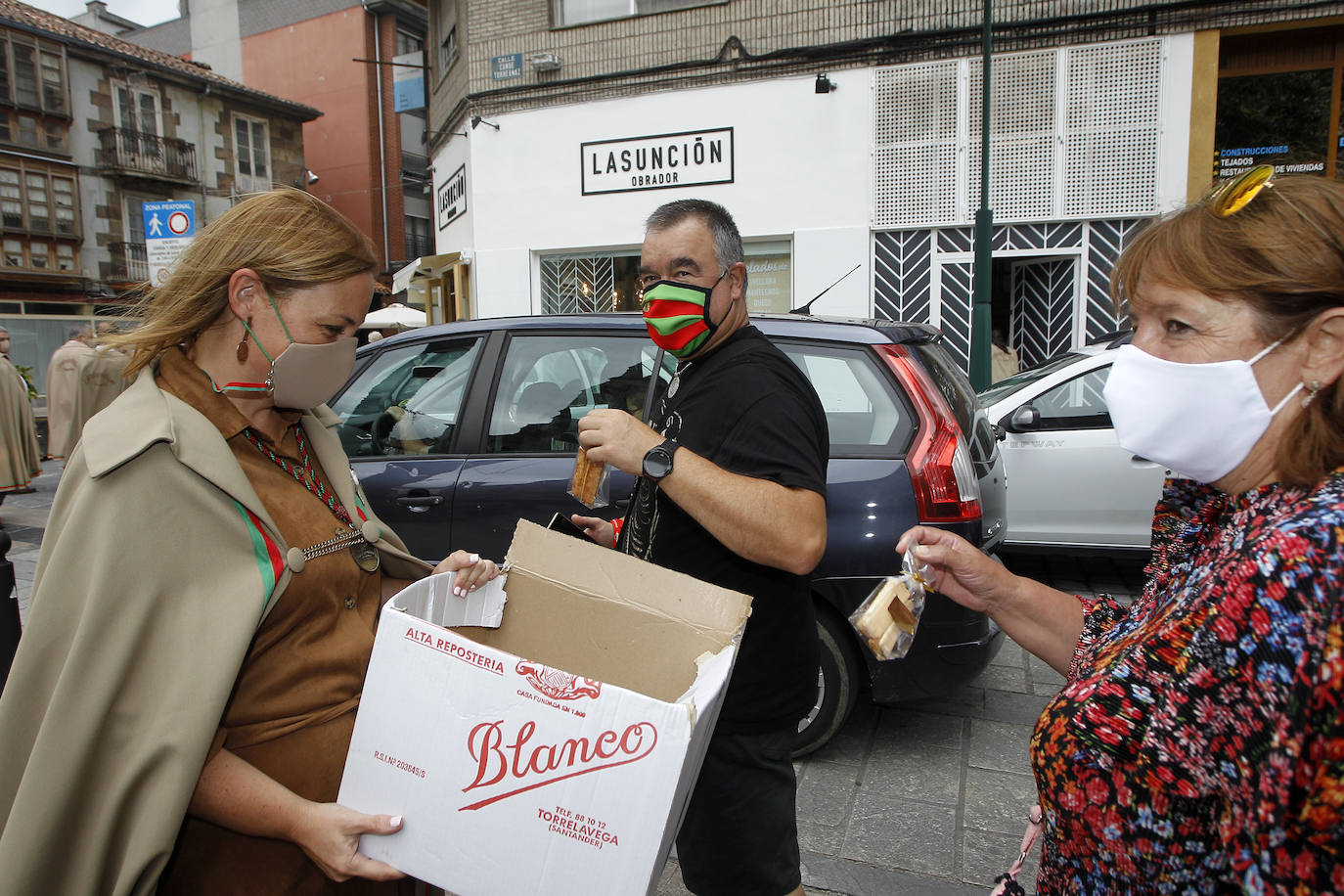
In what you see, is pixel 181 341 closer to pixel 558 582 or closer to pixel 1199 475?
pixel 558 582

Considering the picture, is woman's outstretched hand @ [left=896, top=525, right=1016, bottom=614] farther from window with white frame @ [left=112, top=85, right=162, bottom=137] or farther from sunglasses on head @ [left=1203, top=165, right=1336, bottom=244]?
window with white frame @ [left=112, top=85, right=162, bottom=137]

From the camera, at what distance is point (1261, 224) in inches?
42.5

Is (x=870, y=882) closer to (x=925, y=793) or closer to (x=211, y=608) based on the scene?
(x=925, y=793)

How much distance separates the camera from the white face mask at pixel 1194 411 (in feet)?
3.60

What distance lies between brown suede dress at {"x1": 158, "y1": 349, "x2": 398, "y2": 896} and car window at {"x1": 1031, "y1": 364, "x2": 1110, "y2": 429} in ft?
17.3

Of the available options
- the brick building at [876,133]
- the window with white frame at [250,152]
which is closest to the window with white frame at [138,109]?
the window with white frame at [250,152]

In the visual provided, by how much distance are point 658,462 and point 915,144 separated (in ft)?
35.7

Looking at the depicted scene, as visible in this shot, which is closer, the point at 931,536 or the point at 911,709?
the point at 931,536

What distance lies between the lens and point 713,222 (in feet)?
6.60

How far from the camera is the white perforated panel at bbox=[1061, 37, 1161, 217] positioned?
10375 millimetres

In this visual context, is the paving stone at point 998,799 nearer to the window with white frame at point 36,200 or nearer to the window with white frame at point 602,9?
the window with white frame at point 602,9

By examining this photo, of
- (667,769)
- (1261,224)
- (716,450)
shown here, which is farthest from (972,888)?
(1261,224)

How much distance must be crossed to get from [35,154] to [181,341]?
2955 centimetres

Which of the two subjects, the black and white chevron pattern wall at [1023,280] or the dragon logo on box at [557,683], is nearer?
the dragon logo on box at [557,683]
